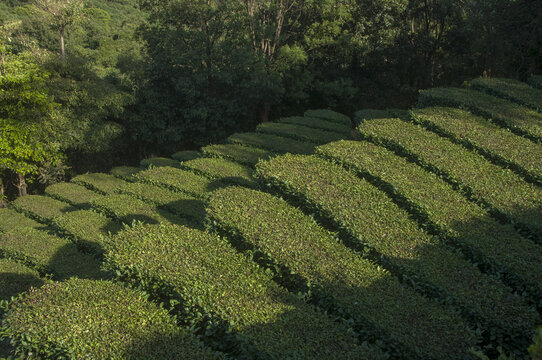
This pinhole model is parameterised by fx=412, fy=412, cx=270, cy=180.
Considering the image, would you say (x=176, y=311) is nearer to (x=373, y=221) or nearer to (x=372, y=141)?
Answer: (x=373, y=221)

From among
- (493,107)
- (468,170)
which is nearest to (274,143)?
(493,107)

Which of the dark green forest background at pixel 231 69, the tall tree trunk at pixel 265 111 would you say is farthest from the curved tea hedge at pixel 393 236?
the tall tree trunk at pixel 265 111

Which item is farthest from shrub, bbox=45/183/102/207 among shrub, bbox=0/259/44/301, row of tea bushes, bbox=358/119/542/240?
row of tea bushes, bbox=358/119/542/240

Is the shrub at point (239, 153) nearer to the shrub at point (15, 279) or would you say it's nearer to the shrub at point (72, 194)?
the shrub at point (72, 194)

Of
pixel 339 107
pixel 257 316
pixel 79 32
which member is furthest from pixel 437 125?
pixel 79 32

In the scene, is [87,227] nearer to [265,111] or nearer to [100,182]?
[100,182]
